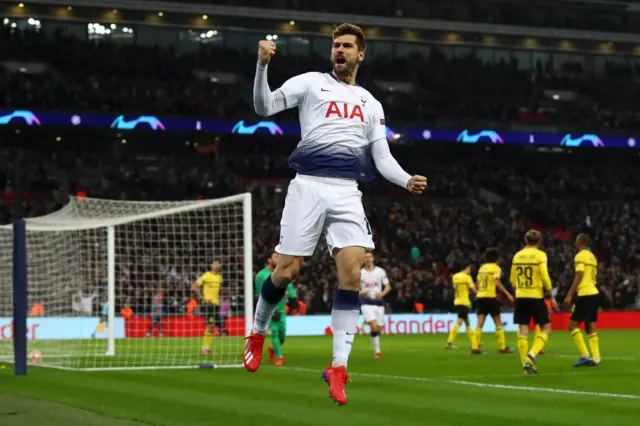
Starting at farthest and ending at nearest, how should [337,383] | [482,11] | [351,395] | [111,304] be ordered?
[482,11]
[111,304]
[351,395]
[337,383]

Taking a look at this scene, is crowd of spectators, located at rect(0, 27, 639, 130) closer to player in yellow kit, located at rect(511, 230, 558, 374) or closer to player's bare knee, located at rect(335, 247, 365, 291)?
player in yellow kit, located at rect(511, 230, 558, 374)

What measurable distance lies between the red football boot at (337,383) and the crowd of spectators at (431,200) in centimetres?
3154

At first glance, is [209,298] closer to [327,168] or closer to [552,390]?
[552,390]

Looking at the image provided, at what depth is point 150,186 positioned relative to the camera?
4778cm

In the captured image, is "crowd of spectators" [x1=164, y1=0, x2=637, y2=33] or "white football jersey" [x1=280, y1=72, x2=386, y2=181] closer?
"white football jersey" [x1=280, y1=72, x2=386, y2=181]

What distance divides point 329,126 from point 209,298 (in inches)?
671

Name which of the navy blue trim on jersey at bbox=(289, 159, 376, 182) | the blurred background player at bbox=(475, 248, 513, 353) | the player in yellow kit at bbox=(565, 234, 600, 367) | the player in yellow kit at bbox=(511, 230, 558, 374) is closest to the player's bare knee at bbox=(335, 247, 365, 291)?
the navy blue trim on jersey at bbox=(289, 159, 376, 182)

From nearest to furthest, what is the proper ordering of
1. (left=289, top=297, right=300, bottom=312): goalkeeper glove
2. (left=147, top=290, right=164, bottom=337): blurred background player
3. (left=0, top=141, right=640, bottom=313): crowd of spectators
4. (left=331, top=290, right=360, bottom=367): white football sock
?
(left=331, top=290, right=360, bottom=367): white football sock
(left=147, top=290, right=164, bottom=337): blurred background player
(left=289, top=297, right=300, bottom=312): goalkeeper glove
(left=0, top=141, right=640, bottom=313): crowd of spectators

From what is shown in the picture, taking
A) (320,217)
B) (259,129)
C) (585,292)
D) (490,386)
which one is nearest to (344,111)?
(320,217)

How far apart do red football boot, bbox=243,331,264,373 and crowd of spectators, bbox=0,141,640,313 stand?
102ft

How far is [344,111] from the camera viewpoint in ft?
26.9

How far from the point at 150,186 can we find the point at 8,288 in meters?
21.1

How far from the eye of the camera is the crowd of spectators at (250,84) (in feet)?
156

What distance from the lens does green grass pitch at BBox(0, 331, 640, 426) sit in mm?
11578
